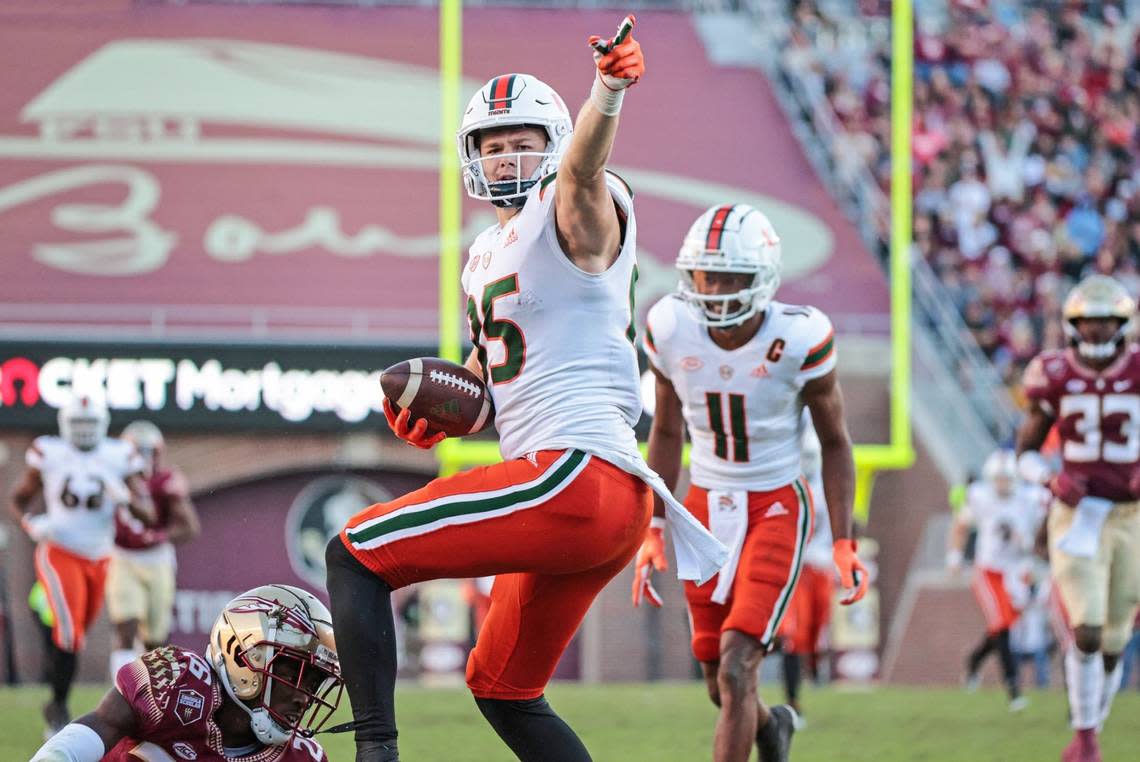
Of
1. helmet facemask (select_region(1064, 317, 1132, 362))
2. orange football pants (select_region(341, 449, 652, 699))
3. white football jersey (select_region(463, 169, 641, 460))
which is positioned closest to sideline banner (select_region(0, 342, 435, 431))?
helmet facemask (select_region(1064, 317, 1132, 362))

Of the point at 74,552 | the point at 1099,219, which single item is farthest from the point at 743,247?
the point at 1099,219

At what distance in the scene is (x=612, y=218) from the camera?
3.98m

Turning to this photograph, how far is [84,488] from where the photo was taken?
9797 mm

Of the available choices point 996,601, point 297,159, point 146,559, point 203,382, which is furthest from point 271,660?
point 297,159

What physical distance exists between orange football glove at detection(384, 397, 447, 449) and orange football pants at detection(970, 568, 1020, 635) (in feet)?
28.5

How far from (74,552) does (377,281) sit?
712 cm

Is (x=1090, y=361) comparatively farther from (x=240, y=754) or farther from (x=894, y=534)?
(x=894, y=534)

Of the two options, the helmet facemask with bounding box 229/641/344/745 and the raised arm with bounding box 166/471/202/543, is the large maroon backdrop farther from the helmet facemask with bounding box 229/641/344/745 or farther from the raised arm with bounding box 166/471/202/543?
the helmet facemask with bounding box 229/641/344/745

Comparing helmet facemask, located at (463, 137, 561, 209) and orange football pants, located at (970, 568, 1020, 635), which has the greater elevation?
helmet facemask, located at (463, 137, 561, 209)

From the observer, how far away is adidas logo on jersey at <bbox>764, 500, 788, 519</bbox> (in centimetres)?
579

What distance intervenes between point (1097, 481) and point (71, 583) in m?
5.36

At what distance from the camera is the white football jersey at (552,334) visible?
4.04m

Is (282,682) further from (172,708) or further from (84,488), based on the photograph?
(84,488)

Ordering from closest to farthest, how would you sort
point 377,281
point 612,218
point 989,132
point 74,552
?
point 612,218
point 74,552
point 377,281
point 989,132
